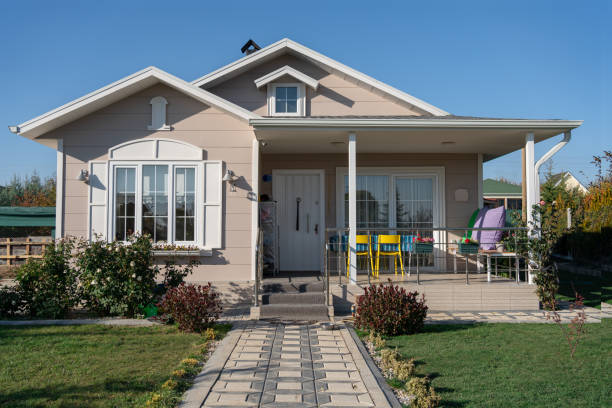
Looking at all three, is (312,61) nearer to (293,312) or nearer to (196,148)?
(196,148)

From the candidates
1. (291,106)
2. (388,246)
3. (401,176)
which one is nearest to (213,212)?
(388,246)

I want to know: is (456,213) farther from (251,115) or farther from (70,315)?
(70,315)

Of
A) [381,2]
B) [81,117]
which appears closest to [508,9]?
[381,2]

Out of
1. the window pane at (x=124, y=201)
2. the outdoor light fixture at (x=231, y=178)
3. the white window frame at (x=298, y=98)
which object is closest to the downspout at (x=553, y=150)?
the white window frame at (x=298, y=98)

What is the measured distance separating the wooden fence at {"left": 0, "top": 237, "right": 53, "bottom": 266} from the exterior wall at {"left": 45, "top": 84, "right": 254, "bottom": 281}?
5440mm

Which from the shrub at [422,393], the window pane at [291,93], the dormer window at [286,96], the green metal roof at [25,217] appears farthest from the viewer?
the green metal roof at [25,217]

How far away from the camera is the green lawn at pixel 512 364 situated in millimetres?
4219

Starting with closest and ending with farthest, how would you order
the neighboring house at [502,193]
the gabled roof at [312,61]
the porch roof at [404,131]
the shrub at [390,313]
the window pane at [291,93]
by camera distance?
the shrub at [390,313] → the porch roof at [404,131] → the gabled roof at [312,61] → the window pane at [291,93] → the neighboring house at [502,193]

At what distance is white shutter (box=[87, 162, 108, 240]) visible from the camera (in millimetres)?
9078

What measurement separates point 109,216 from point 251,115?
10.7 ft

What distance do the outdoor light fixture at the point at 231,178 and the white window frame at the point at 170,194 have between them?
0.48m

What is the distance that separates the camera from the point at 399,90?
11188 mm

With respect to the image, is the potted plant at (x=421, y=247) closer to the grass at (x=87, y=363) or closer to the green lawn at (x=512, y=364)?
the green lawn at (x=512, y=364)

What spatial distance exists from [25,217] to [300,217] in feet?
26.3
